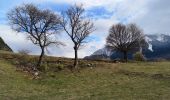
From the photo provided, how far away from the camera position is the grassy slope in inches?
1342

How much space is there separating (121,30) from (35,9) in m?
41.4

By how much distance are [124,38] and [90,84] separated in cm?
5258

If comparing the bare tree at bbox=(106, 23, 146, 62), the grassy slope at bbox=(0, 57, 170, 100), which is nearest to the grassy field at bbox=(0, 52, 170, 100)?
the grassy slope at bbox=(0, 57, 170, 100)

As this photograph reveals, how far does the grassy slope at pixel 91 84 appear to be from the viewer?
34.1 meters

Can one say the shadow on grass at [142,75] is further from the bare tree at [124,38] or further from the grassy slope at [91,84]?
the bare tree at [124,38]

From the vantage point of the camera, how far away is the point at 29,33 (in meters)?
61.5

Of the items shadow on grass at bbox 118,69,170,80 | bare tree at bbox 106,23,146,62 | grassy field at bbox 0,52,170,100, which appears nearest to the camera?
grassy field at bbox 0,52,170,100

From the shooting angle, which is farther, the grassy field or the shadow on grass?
the shadow on grass

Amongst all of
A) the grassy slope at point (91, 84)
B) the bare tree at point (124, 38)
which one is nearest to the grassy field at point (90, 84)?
the grassy slope at point (91, 84)

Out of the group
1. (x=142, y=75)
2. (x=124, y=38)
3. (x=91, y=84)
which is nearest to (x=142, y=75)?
(x=142, y=75)

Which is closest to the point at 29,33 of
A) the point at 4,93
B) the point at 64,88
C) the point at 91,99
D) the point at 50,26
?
the point at 50,26

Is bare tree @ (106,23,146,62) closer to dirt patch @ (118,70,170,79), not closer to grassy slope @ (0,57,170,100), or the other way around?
grassy slope @ (0,57,170,100)

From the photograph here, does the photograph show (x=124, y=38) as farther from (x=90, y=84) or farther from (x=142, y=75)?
(x=90, y=84)

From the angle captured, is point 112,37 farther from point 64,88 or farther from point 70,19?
point 64,88
